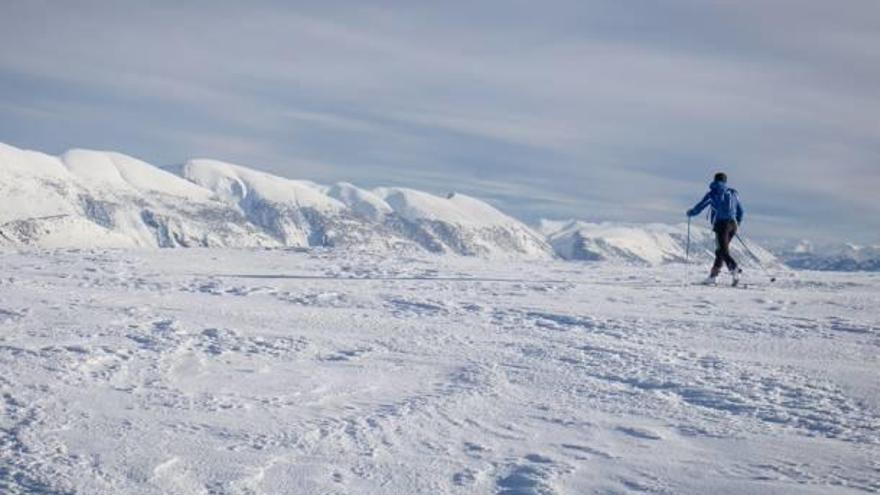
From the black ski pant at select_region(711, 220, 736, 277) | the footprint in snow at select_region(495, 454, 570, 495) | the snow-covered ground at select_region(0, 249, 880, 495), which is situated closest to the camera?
the footprint in snow at select_region(495, 454, 570, 495)

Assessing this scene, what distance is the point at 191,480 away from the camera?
5414mm

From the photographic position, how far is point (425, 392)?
7.70 meters

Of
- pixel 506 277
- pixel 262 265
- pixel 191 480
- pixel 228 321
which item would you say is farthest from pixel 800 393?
pixel 262 265

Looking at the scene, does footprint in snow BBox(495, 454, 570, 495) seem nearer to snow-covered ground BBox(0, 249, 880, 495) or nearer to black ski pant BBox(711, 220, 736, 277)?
snow-covered ground BBox(0, 249, 880, 495)

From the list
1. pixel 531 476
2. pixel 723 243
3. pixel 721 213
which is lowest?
pixel 531 476

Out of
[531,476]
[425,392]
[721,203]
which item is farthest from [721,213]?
[531,476]

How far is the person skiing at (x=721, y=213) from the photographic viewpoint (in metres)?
16.9

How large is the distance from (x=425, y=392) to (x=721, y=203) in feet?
39.7

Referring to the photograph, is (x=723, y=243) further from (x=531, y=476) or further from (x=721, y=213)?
(x=531, y=476)

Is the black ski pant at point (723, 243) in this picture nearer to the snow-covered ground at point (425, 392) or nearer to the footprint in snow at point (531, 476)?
the snow-covered ground at point (425, 392)

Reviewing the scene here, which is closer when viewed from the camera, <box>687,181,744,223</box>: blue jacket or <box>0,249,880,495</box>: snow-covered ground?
<box>0,249,880,495</box>: snow-covered ground

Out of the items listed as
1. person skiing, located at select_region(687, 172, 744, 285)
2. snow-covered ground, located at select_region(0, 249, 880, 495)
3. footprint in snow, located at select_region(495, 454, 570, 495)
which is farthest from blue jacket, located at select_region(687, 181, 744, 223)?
footprint in snow, located at select_region(495, 454, 570, 495)

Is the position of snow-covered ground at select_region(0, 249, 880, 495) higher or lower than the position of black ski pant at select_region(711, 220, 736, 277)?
lower

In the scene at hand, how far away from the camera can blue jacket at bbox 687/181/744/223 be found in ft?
56.0
